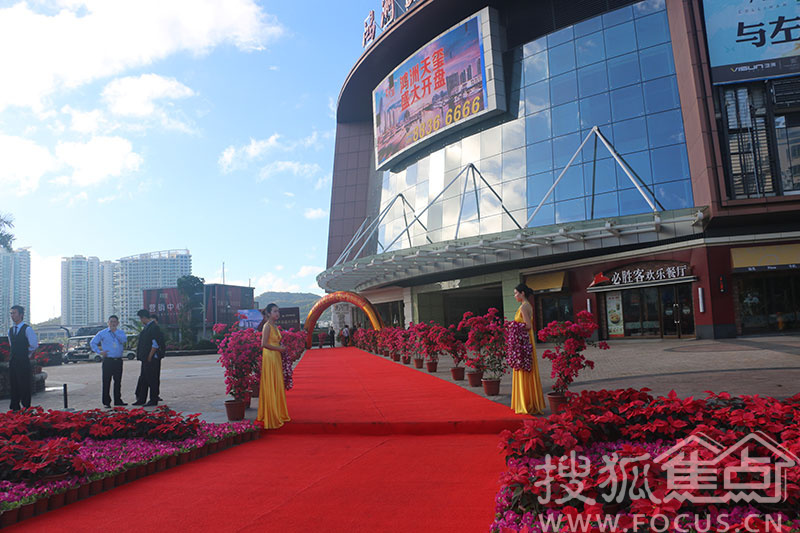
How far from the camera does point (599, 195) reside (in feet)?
69.6

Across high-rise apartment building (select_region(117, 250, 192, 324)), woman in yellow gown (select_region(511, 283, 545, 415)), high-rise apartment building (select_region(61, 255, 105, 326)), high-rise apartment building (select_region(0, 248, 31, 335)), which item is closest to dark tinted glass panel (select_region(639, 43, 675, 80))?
woman in yellow gown (select_region(511, 283, 545, 415))

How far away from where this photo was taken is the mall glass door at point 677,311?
1873 centimetres

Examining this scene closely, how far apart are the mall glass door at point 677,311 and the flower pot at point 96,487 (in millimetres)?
19345

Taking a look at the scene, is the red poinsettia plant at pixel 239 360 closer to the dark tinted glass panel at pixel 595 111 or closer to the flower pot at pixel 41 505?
the flower pot at pixel 41 505

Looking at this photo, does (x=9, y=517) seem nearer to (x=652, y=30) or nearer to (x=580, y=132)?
(x=580, y=132)

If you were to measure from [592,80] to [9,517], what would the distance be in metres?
24.4

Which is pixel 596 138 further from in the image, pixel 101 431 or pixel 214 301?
pixel 214 301

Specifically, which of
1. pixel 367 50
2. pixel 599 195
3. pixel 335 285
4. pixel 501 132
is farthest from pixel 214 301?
pixel 599 195

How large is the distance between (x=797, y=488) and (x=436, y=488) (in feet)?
8.00

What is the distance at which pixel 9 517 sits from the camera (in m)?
3.76

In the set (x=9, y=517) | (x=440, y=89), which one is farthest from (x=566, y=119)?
(x=9, y=517)

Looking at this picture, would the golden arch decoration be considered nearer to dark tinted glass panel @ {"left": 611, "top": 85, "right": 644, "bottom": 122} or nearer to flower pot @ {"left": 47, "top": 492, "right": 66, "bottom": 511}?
dark tinted glass panel @ {"left": 611, "top": 85, "right": 644, "bottom": 122}

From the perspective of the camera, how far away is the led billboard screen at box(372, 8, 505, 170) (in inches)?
990

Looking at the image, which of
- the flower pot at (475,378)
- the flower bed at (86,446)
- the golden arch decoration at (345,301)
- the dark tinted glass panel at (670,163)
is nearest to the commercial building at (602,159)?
the dark tinted glass panel at (670,163)
